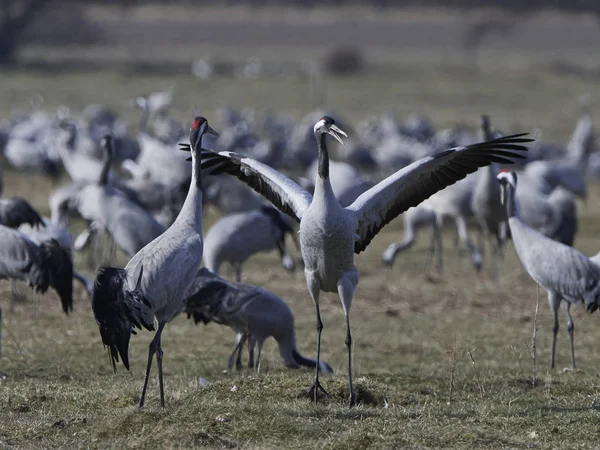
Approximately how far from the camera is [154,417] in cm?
566

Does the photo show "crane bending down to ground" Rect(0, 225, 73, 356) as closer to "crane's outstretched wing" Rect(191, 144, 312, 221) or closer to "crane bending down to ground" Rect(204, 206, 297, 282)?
"crane's outstretched wing" Rect(191, 144, 312, 221)

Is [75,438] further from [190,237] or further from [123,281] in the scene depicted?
[190,237]

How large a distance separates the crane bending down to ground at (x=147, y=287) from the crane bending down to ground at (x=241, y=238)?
4012mm

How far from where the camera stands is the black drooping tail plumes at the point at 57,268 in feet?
27.0

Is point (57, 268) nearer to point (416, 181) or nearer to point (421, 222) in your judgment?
point (416, 181)

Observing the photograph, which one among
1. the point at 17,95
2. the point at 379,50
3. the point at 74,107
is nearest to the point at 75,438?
the point at 74,107

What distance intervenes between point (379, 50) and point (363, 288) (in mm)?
61280

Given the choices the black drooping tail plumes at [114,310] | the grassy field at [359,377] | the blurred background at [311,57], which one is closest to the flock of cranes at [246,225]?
the black drooping tail plumes at [114,310]

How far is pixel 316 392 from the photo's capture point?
641cm

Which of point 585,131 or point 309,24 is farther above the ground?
point 309,24

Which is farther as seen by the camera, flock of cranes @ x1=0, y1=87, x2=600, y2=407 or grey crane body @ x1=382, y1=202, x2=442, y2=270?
grey crane body @ x1=382, y1=202, x2=442, y2=270

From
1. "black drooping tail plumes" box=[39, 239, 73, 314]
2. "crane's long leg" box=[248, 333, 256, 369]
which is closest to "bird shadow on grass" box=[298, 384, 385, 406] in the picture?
"crane's long leg" box=[248, 333, 256, 369]

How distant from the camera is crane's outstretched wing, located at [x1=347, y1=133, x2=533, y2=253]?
22.3 ft

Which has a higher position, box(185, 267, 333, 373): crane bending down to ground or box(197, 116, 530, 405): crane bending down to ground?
box(197, 116, 530, 405): crane bending down to ground
